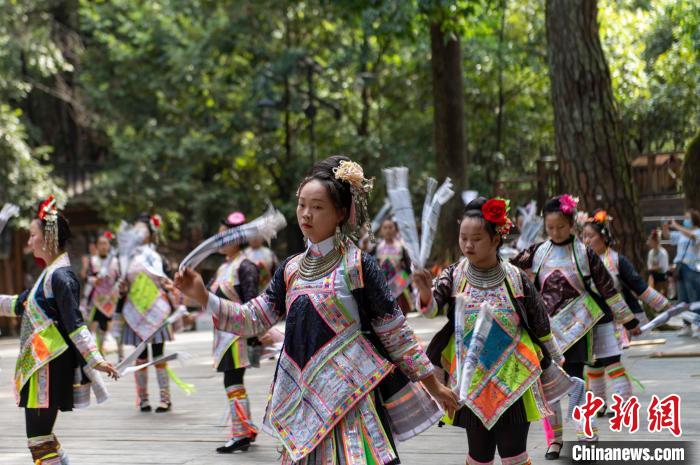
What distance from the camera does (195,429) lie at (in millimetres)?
9086

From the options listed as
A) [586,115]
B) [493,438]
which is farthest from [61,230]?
[586,115]

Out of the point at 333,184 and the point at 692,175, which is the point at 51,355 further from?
the point at 692,175

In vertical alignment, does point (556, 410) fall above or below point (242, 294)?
below

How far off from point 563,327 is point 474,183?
2110 centimetres

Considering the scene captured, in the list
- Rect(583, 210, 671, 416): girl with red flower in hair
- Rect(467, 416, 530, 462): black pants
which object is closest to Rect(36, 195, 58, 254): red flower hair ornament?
Rect(467, 416, 530, 462): black pants

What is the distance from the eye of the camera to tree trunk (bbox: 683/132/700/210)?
1880 centimetres

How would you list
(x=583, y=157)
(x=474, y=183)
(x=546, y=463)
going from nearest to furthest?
1. (x=546, y=463)
2. (x=583, y=157)
3. (x=474, y=183)

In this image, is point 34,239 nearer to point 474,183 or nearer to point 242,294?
point 242,294

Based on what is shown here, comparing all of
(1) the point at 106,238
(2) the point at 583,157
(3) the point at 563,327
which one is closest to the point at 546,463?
(3) the point at 563,327

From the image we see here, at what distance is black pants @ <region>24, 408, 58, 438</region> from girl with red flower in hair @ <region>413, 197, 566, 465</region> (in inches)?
85.8

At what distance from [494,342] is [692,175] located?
14269 millimetres

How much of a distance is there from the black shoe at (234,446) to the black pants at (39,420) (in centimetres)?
192

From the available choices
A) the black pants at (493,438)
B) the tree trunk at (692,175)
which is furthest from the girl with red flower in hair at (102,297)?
the tree trunk at (692,175)

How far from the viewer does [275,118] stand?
27094 millimetres
